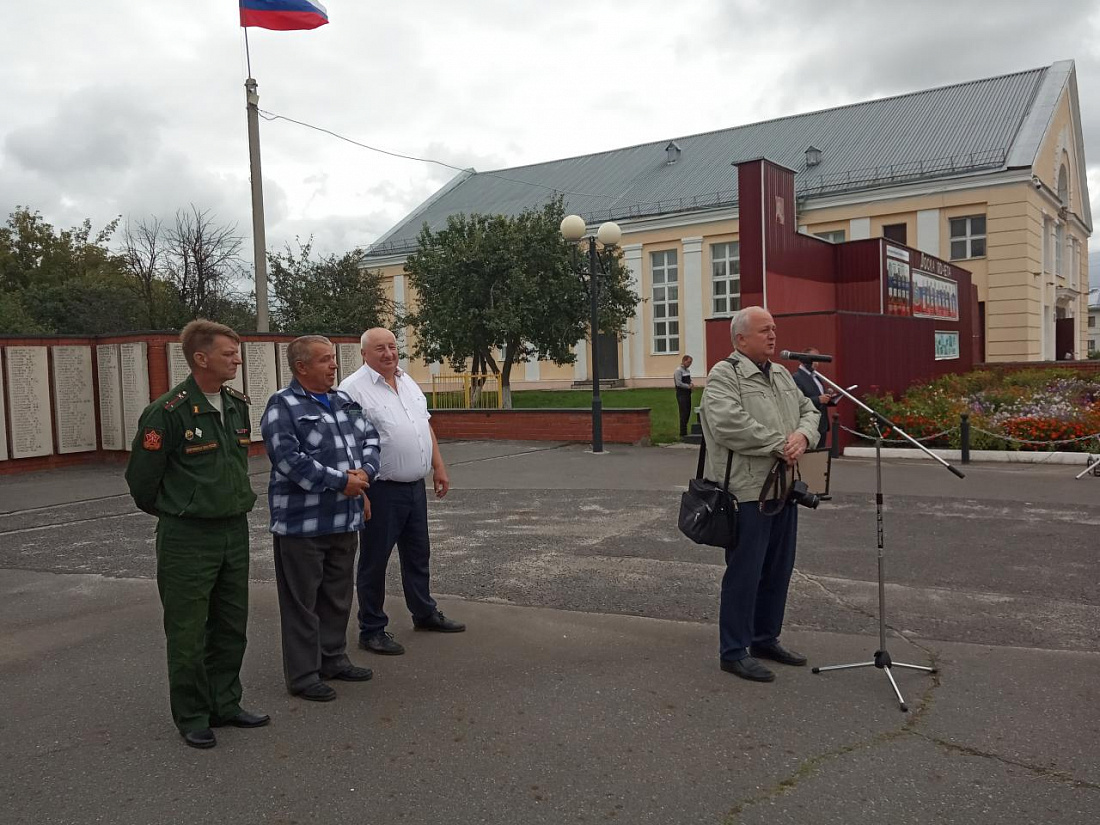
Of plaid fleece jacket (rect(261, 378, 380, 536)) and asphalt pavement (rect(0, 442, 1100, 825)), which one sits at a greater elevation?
plaid fleece jacket (rect(261, 378, 380, 536))

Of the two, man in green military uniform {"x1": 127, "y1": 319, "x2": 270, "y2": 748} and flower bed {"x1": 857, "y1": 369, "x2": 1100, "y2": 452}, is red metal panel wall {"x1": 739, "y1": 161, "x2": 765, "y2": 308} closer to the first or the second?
flower bed {"x1": 857, "y1": 369, "x2": 1100, "y2": 452}

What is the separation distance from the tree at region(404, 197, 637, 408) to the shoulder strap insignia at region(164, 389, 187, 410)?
67.3ft

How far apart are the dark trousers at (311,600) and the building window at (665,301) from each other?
34915 mm

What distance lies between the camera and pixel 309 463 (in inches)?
174

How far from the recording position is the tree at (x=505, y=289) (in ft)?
83.0

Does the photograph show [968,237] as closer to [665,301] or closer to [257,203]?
[665,301]

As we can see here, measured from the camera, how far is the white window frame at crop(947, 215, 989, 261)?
1266 inches

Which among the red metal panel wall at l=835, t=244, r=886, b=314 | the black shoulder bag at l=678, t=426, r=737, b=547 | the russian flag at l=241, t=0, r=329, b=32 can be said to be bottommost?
the black shoulder bag at l=678, t=426, r=737, b=547

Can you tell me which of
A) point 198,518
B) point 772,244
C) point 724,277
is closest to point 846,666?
point 198,518

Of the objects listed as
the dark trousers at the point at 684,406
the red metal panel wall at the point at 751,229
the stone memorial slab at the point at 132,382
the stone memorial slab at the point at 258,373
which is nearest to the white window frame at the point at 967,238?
the dark trousers at the point at 684,406

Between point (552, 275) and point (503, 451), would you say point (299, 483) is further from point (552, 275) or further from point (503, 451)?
point (552, 275)

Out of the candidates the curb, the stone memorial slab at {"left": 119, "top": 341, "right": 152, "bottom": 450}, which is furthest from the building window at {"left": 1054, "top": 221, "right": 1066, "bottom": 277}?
the stone memorial slab at {"left": 119, "top": 341, "right": 152, "bottom": 450}

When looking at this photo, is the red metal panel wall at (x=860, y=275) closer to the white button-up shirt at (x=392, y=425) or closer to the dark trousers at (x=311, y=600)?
the white button-up shirt at (x=392, y=425)

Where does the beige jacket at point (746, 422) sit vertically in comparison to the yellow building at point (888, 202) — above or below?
below
